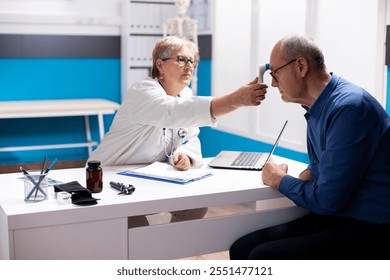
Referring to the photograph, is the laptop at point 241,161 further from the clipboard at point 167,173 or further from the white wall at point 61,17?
the white wall at point 61,17

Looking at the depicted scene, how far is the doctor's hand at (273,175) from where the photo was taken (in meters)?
1.99

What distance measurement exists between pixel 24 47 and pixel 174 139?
3.03 metres

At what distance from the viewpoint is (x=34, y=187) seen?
1.76 meters

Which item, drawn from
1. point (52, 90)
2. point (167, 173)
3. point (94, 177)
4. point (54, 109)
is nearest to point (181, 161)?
point (167, 173)

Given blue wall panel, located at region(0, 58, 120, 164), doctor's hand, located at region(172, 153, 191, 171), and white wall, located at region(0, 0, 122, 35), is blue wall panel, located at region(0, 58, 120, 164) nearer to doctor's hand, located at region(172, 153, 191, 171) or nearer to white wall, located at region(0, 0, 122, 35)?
white wall, located at region(0, 0, 122, 35)

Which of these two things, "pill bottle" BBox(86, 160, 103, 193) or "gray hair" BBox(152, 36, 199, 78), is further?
"gray hair" BBox(152, 36, 199, 78)

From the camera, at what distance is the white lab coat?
7.40 feet

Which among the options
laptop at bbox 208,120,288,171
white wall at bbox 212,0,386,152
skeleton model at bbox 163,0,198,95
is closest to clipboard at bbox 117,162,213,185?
laptop at bbox 208,120,288,171

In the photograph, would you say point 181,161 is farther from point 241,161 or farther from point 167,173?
point 241,161

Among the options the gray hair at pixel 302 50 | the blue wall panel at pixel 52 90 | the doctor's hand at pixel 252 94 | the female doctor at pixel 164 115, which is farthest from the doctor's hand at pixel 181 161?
the blue wall panel at pixel 52 90

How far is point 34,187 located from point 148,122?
2.27 ft

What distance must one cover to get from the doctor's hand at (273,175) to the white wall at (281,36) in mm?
1151

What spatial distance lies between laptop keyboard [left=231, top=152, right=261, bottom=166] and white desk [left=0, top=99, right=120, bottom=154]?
2.48m

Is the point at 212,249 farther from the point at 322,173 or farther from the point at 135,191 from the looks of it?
the point at 322,173
